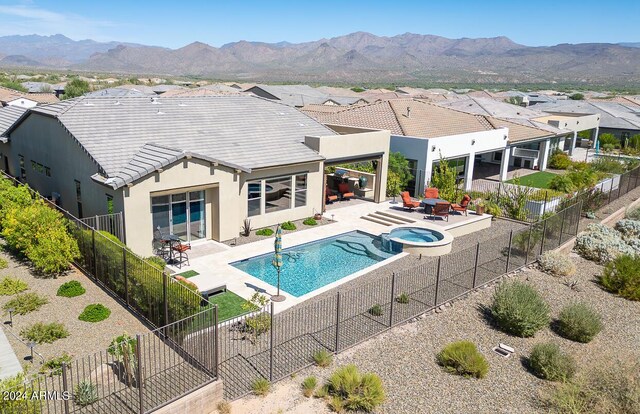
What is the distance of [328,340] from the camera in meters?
13.9

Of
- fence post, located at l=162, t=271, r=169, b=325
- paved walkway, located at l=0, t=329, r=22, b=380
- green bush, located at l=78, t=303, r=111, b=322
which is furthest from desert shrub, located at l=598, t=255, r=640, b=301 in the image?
paved walkway, located at l=0, t=329, r=22, b=380

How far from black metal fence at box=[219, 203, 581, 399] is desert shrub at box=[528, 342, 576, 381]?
12.6 ft

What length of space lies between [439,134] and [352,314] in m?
20.9

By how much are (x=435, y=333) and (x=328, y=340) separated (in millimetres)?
3291

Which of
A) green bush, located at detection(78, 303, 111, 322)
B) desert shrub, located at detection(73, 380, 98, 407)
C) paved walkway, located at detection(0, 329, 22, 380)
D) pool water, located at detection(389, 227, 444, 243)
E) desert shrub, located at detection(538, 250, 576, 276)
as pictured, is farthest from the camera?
pool water, located at detection(389, 227, 444, 243)

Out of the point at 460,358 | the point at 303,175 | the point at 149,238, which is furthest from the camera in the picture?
the point at 303,175

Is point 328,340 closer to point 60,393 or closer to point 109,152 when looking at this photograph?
point 60,393

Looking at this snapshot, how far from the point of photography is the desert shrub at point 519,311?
14820 mm

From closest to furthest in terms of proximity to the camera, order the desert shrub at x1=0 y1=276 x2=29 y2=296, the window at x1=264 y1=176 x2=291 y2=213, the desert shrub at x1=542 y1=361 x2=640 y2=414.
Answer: the desert shrub at x1=542 y1=361 x2=640 y2=414
the desert shrub at x1=0 y1=276 x2=29 y2=296
the window at x1=264 y1=176 x2=291 y2=213

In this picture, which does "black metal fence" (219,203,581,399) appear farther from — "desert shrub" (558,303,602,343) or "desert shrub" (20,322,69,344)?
"desert shrub" (20,322,69,344)

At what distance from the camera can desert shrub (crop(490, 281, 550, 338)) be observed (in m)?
14.8

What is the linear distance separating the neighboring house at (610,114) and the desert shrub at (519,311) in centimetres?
4821

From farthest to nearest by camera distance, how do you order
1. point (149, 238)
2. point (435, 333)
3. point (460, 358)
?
point (149, 238) < point (435, 333) < point (460, 358)

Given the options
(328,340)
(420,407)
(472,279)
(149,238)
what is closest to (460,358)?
(420,407)
